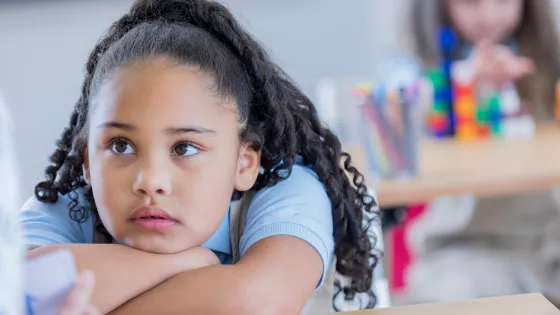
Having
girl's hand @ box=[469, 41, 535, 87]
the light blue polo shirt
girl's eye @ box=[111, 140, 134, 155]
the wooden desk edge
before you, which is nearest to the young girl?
girl's hand @ box=[469, 41, 535, 87]

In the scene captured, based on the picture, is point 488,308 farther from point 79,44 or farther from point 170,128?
point 79,44

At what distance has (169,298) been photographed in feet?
2.39

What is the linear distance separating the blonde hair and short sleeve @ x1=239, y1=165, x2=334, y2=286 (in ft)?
4.49

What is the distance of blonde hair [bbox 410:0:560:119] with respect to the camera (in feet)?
7.16

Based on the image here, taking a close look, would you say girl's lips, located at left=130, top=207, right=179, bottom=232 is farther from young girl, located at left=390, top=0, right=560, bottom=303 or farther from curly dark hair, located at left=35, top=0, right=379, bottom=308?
young girl, located at left=390, top=0, right=560, bottom=303

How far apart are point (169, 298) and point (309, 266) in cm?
16

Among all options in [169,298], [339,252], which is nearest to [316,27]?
[339,252]

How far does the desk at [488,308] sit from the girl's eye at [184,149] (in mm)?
224

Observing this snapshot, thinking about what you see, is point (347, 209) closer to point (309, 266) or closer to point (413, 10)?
point (309, 266)

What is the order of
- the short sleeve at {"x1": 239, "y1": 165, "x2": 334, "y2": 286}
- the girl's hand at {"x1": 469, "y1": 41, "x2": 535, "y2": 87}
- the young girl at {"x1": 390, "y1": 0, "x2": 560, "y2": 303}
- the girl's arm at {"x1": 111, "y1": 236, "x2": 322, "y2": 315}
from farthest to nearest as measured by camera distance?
the girl's hand at {"x1": 469, "y1": 41, "x2": 535, "y2": 87}
the young girl at {"x1": 390, "y1": 0, "x2": 560, "y2": 303}
the short sleeve at {"x1": 239, "y1": 165, "x2": 334, "y2": 286}
the girl's arm at {"x1": 111, "y1": 236, "x2": 322, "y2": 315}

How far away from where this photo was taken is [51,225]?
87 centimetres

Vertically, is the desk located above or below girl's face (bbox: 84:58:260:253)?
below

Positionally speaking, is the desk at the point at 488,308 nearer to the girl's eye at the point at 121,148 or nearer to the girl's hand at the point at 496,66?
the girl's eye at the point at 121,148

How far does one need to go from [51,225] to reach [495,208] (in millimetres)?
1543
